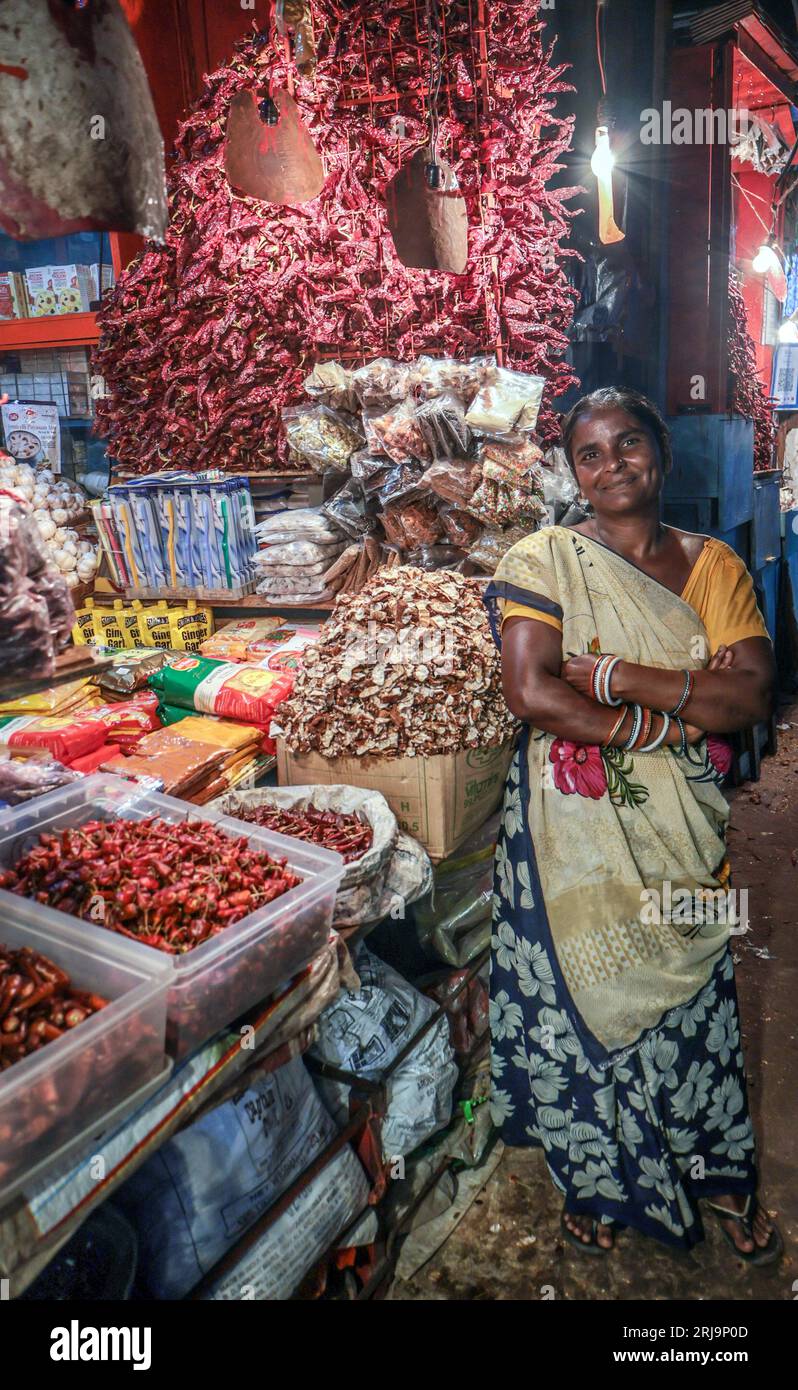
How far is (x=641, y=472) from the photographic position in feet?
7.27

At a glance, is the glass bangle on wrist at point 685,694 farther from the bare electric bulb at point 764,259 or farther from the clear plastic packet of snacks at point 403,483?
the bare electric bulb at point 764,259

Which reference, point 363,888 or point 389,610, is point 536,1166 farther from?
point 389,610

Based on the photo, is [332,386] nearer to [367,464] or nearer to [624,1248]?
[367,464]

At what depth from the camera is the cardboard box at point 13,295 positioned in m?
5.73

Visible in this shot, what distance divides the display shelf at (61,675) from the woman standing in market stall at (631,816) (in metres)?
1.15

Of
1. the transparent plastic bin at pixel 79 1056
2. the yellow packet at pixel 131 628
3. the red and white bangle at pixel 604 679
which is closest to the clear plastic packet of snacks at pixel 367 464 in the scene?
the yellow packet at pixel 131 628

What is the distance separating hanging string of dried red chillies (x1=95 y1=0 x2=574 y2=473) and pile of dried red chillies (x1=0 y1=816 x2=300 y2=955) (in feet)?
8.32

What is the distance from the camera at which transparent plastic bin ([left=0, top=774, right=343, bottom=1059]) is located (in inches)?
58.9

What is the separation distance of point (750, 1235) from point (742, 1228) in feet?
0.08

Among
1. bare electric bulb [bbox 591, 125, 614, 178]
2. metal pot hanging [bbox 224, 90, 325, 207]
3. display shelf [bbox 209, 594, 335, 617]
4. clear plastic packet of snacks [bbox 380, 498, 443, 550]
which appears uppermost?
bare electric bulb [bbox 591, 125, 614, 178]

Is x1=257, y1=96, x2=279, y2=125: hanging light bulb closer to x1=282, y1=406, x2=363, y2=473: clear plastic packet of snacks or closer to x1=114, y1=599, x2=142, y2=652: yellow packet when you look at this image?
x1=282, y1=406, x2=363, y2=473: clear plastic packet of snacks

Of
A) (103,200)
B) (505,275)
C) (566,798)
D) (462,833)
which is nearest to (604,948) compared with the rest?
(566,798)

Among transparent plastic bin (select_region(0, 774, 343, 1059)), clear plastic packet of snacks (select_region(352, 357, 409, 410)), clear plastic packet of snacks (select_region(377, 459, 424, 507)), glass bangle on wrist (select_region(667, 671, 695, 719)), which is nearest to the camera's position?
transparent plastic bin (select_region(0, 774, 343, 1059))

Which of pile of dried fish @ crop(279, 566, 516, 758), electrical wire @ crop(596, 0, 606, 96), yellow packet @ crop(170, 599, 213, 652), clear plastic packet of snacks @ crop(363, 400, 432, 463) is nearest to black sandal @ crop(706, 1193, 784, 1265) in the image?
pile of dried fish @ crop(279, 566, 516, 758)
